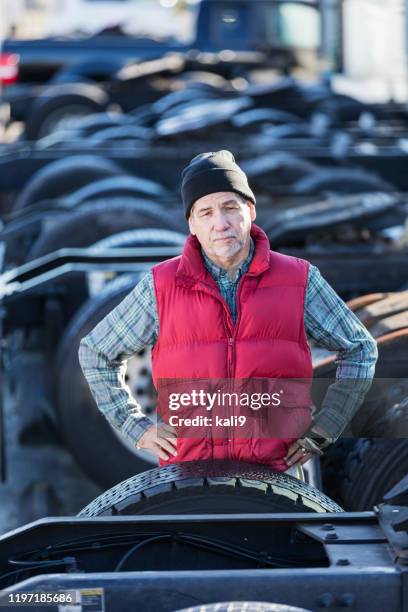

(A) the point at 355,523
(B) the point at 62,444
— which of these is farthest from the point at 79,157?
(A) the point at 355,523

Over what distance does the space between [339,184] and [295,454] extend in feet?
19.3

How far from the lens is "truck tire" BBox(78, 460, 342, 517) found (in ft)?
10.3

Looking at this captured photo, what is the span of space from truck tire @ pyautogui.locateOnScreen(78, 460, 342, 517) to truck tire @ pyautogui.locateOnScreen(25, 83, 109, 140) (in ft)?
41.4

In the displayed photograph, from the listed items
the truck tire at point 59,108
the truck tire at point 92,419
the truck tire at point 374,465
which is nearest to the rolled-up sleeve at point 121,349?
the truck tire at point 374,465

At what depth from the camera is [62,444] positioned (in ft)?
20.9

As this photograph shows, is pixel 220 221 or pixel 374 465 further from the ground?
pixel 220 221

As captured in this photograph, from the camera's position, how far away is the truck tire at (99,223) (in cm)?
732

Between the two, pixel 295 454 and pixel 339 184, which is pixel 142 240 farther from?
pixel 295 454

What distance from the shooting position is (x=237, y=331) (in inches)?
133

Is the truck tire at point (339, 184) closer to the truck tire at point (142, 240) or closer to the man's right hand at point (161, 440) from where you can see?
the truck tire at point (142, 240)

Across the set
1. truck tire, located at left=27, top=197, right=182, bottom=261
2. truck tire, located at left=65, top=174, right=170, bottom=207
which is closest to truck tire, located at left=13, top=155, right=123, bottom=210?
truck tire, located at left=65, top=174, right=170, bottom=207

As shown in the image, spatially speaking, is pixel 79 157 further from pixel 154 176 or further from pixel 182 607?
pixel 182 607

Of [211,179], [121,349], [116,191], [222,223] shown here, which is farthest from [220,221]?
[116,191]

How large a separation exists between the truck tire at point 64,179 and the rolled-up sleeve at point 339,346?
6.09 m
